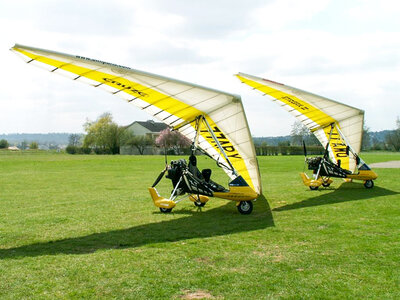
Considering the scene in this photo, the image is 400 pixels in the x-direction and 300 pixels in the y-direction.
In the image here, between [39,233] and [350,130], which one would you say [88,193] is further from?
[350,130]

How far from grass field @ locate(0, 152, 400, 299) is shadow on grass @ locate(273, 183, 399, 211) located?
21 centimetres

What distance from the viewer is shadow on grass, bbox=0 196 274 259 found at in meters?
6.50

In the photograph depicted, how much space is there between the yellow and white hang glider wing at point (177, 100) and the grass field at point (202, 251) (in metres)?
1.85

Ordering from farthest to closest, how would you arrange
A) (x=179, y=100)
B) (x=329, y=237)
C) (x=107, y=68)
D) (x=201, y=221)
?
1. (x=179, y=100)
2. (x=201, y=221)
3. (x=107, y=68)
4. (x=329, y=237)

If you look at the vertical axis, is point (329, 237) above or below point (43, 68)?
Answer: below

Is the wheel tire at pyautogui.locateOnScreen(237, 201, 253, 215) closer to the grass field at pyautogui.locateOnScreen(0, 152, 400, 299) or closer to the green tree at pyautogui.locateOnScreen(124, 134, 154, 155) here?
the grass field at pyautogui.locateOnScreen(0, 152, 400, 299)

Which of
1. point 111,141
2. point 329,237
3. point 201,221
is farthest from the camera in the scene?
point 111,141

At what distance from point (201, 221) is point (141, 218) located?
1.48 meters

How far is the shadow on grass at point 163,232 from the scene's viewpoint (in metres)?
6.50

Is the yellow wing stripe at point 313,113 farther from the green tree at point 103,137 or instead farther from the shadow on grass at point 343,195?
the green tree at point 103,137

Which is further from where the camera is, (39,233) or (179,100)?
(179,100)

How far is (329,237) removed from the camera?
6992 millimetres

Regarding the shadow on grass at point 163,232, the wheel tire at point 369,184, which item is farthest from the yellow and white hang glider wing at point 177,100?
the wheel tire at point 369,184

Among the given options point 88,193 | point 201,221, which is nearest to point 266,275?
point 201,221
